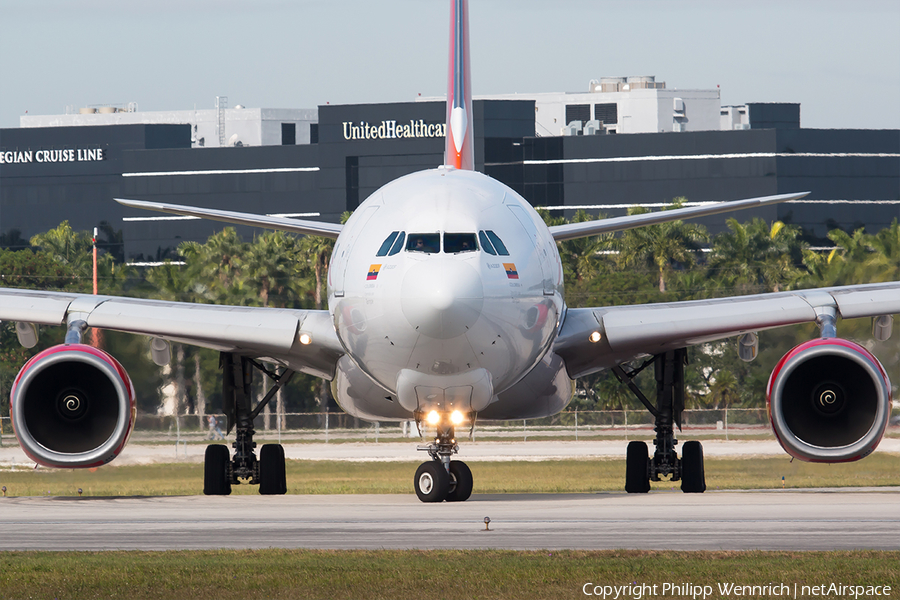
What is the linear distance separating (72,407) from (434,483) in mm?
4869

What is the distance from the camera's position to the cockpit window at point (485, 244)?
17109 mm

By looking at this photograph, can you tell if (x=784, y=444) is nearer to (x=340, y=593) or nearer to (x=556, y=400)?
(x=556, y=400)

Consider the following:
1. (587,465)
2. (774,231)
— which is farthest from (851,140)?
(587,465)

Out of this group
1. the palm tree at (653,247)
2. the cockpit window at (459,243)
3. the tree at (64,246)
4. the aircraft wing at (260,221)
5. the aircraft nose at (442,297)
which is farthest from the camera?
the tree at (64,246)

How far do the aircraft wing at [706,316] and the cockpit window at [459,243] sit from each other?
12.3ft

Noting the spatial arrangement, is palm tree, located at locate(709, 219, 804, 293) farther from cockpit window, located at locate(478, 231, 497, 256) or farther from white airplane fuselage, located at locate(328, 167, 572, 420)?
cockpit window, located at locate(478, 231, 497, 256)

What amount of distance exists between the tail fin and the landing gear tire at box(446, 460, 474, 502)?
510 cm

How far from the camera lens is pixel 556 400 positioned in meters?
21.5

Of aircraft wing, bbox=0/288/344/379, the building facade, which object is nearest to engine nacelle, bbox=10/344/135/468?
aircraft wing, bbox=0/288/344/379

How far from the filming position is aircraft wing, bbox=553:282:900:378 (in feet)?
65.7

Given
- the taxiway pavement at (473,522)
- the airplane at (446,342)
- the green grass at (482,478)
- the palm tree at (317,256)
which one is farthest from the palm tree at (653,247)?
the taxiway pavement at (473,522)

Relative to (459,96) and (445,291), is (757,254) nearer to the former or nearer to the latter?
(459,96)

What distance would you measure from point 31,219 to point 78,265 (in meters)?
53.7

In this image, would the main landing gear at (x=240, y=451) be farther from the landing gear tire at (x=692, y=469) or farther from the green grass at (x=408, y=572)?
the green grass at (x=408, y=572)
